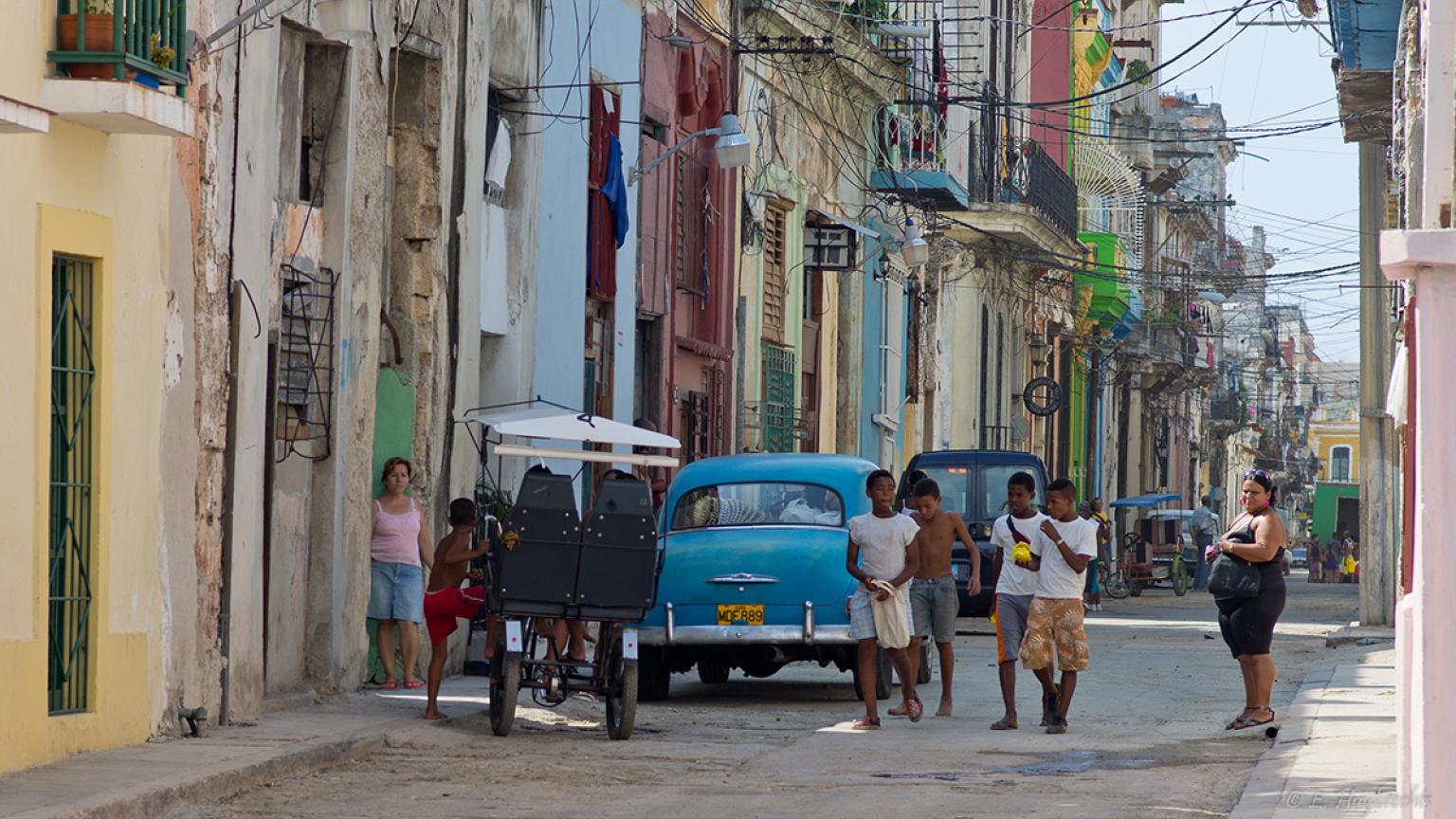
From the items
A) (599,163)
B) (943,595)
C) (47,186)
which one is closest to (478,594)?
(943,595)

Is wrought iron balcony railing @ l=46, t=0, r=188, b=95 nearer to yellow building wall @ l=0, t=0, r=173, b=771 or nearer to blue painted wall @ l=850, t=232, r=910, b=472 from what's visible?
yellow building wall @ l=0, t=0, r=173, b=771

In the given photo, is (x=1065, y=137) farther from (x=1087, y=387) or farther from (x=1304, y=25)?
(x=1304, y=25)

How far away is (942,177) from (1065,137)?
15105 mm

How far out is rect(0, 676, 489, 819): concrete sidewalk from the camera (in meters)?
10.3

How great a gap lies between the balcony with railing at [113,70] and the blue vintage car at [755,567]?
18.9 feet

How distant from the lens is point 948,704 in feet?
53.4

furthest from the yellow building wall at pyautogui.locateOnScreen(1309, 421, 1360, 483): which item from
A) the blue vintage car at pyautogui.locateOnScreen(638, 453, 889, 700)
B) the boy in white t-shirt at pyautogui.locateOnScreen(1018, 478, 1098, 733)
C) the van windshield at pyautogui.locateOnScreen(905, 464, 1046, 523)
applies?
the boy in white t-shirt at pyautogui.locateOnScreen(1018, 478, 1098, 733)

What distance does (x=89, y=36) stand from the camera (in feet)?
39.2

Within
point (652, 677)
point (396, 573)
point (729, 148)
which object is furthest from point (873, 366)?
point (396, 573)

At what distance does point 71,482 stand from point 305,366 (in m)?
4.05

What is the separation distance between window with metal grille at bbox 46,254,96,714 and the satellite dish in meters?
33.8

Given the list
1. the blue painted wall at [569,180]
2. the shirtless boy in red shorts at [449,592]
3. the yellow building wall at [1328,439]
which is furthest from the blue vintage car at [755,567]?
the yellow building wall at [1328,439]

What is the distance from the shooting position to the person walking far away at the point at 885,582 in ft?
50.9

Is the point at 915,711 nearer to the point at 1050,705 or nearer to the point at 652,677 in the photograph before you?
the point at 1050,705
